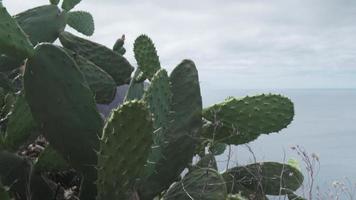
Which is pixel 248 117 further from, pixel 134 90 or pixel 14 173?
pixel 14 173

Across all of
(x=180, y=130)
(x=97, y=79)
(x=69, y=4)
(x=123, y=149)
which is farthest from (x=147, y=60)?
(x=69, y=4)

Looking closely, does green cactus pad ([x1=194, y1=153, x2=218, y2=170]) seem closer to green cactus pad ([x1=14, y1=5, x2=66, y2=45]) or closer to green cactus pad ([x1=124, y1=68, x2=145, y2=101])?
green cactus pad ([x1=124, y1=68, x2=145, y2=101])

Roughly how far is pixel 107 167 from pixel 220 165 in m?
0.89

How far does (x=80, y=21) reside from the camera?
326 centimetres

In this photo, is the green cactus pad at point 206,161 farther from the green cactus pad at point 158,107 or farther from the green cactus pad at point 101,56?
the green cactus pad at point 101,56

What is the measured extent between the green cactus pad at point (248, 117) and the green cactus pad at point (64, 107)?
65 centimetres

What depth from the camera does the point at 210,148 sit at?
6.89ft

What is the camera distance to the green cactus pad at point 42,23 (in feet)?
7.57

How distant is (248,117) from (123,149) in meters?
0.84

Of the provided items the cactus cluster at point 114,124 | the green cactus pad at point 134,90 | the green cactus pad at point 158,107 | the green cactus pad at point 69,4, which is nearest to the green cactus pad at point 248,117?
the cactus cluster at point 114,124

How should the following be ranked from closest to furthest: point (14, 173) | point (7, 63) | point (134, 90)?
1. point (14, 173)
2. point (134, 90)
3. point (7, 63)

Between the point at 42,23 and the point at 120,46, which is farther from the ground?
the point at 42,23

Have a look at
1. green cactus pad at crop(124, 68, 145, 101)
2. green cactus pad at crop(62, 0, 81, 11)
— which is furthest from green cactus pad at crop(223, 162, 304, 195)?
green cactus pad at crop(62, 0, 81, 11)

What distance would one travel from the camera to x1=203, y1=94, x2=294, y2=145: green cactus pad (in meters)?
2.11
